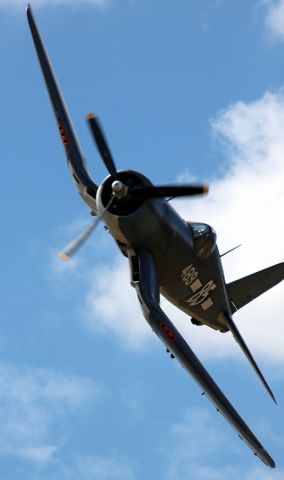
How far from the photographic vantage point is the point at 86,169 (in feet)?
150

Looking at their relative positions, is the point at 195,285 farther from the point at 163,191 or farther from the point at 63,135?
the point at 63,135

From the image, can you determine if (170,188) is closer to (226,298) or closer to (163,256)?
(163,256)

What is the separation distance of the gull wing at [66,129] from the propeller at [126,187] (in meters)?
2.74

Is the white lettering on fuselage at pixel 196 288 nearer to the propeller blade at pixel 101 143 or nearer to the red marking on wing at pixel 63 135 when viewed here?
the propeller blade at pixel 101 143

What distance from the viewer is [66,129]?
156ft

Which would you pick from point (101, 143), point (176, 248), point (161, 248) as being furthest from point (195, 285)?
point (101, 143)

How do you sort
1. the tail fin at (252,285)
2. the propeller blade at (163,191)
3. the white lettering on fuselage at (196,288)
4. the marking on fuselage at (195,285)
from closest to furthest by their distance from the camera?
the propeller blade at (163,191) → the white lettering on fuselage at (196,288) → the marking on fuselage at (195,285) → the tail fin at (252,285)

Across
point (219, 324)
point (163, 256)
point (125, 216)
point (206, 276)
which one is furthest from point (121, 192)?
point (219, 324)

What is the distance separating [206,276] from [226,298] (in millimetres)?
2944

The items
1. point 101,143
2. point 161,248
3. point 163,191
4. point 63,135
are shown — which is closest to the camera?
point 163,191

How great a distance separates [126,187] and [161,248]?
334 cm

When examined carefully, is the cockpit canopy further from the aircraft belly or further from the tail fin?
the tail fin

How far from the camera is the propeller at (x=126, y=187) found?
135ft

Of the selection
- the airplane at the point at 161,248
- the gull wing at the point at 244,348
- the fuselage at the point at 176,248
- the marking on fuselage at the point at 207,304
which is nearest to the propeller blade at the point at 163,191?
the airplane at the point at 161,248
